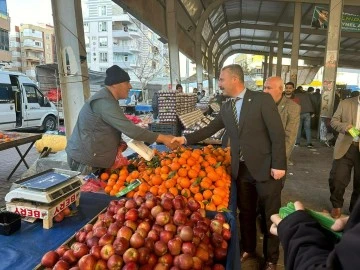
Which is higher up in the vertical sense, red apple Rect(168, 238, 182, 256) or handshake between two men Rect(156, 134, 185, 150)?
handshake between two men Rect(156, 134, 185, 150)

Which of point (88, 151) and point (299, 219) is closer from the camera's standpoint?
point (299, 219)

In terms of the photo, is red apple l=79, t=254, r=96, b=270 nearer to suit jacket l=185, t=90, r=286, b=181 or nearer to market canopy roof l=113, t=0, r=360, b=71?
suit jacket l=185, t=90, r=286, b=181

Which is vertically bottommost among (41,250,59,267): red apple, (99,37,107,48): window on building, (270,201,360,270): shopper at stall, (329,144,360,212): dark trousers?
(329,144,360,212): dark trousers

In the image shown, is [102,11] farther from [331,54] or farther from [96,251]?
[96,251]

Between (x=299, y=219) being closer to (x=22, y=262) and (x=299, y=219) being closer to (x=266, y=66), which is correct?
(x=22, y=262)

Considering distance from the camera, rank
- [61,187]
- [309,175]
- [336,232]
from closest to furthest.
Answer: [336,232] → [61,187] → [309,175]

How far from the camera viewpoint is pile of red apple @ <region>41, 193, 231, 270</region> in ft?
4.58

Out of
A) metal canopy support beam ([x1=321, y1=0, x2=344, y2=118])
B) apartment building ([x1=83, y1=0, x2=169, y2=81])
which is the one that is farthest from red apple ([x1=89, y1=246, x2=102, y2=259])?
apartment building ([x1=83, y1=0, x2=169, y2=81])

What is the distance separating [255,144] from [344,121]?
6.03 feet

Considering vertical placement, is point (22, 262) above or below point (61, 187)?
below

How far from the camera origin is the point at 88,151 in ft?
9.45

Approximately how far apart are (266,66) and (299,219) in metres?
35.6

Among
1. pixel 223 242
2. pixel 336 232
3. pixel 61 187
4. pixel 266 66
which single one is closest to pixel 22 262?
pixel 61 187

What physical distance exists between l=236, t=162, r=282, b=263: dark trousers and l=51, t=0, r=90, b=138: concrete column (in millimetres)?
2775
